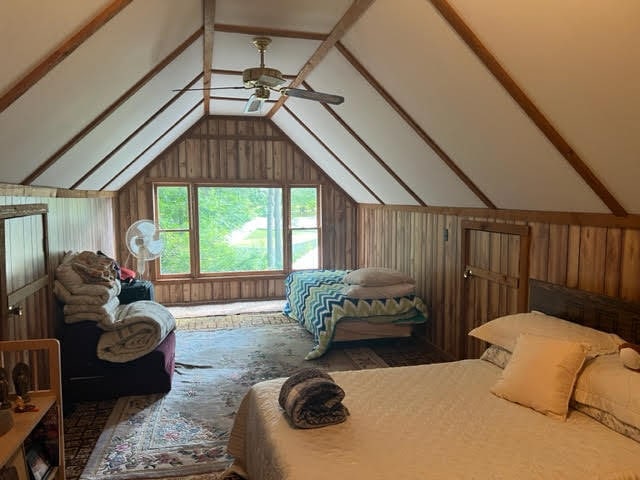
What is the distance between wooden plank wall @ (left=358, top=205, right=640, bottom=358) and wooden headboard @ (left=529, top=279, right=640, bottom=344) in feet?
0.20

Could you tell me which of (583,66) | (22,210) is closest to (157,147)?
(22,210)

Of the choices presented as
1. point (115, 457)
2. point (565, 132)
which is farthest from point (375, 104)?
point (115, 457)

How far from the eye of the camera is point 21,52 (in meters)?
1.97

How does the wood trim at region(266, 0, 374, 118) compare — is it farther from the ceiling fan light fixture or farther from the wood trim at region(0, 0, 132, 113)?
the wood trim at region(0, 0, 132, 113)

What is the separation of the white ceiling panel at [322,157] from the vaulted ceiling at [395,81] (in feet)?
4.71

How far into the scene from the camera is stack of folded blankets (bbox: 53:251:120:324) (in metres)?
3.68

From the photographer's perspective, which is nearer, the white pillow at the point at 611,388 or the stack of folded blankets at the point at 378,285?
the white pillow at the point at 611,388

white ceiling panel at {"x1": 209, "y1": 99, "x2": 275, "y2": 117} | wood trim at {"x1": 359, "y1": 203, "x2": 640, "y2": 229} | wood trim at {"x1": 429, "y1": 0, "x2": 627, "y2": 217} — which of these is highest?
white ceiling panel at {"x1": 209, "y1": 99, "x2": 275, "y2": 117}

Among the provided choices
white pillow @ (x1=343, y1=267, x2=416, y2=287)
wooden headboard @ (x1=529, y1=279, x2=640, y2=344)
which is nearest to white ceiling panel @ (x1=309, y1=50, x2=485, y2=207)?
white pillow @ (x1=343, y1=267, x2=416, y2=287)

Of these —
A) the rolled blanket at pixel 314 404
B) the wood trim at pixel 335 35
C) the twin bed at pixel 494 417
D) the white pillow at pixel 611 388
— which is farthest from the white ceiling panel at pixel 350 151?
the rolled blanket at pixel 314 404

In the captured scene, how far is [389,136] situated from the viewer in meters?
4.34

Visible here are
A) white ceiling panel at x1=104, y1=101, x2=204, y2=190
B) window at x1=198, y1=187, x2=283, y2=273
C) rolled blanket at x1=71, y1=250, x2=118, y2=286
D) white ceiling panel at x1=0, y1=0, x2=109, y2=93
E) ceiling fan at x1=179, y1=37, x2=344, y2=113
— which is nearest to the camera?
white ceiling panel at x1=0, y1=0, x2=109, y2=93

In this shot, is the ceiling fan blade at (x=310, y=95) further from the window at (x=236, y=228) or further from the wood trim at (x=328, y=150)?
the window at (x=236, y=228)

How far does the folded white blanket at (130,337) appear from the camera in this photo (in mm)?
3646
